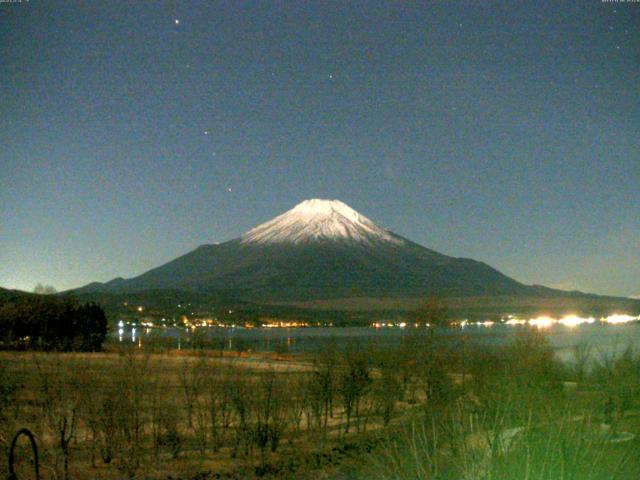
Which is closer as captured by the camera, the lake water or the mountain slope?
the lake water

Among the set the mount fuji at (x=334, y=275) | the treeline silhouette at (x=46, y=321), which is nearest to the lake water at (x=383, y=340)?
the treeline silhouette at (x=46, y=321)

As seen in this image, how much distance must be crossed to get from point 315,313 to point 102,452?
126 m

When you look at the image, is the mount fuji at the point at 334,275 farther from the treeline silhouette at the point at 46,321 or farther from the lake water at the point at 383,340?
the treeline silhouette at the point at 46,321

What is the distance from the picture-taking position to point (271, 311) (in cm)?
13800

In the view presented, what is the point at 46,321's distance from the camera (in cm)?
4512

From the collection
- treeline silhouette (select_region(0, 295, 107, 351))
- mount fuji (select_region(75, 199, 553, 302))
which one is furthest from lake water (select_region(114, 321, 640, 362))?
mount fuji (select_region(75, 199, 553, 302))

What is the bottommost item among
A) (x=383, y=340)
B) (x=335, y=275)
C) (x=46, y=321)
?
(x=383, y=340)

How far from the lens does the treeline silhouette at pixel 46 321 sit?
42.1m

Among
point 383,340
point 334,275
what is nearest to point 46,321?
point 383,340

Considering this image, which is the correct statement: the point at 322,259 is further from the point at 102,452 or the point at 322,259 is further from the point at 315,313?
the point at 102,452

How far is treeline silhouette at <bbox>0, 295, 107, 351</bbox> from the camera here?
42062 mm

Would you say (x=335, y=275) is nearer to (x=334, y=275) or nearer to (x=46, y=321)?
(x=334, y=275)

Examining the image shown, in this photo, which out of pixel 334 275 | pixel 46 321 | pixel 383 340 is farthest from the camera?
pixel 334 275

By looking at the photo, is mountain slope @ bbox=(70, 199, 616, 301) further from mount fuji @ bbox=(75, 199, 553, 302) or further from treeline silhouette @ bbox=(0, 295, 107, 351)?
treeline silhouette @ bbox=(0, 295, 107, 351)
